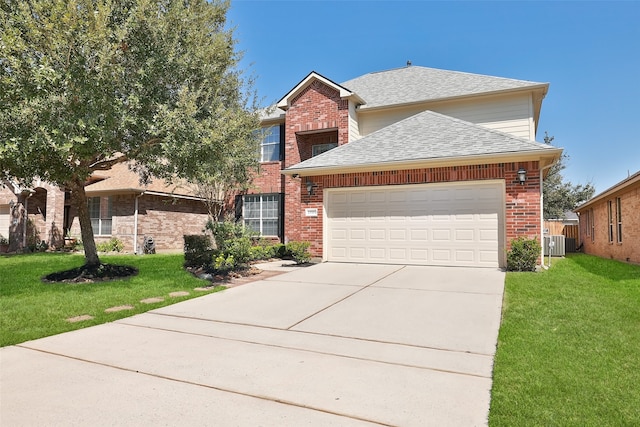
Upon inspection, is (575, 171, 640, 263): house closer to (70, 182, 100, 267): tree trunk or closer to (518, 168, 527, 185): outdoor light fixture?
(518, 168, 527, 185): outdoor light fixture

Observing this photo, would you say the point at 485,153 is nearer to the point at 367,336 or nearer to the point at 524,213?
the point at 524,213

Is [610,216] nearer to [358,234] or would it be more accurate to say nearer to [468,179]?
[468,179]

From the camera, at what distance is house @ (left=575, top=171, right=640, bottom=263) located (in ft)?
39.7

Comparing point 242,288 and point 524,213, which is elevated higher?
point 524,213

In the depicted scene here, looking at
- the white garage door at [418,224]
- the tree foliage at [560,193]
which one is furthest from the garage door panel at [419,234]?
the tree foliage at [560,193]

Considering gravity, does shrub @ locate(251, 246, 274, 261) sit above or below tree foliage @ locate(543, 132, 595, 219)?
below

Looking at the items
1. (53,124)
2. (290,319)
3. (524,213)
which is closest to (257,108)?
(53,124)

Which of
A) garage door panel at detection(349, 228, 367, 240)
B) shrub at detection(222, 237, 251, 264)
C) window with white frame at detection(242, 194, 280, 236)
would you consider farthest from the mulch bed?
window with white frame at detection(242, 194, 280, 236)

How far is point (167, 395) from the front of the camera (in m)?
3.19

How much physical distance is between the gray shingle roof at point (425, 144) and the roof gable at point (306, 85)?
2486mm

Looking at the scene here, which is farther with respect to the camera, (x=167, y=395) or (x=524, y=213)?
(x=524, y=213)

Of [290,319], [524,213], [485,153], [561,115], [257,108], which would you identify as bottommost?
[290,319]

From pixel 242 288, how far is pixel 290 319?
114 inches

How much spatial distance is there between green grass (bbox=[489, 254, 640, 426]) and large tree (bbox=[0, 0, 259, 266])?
724 cm
